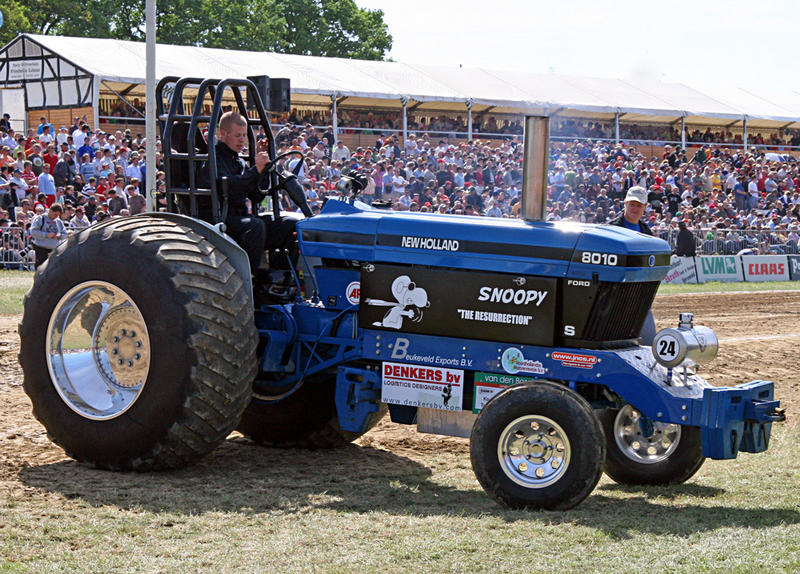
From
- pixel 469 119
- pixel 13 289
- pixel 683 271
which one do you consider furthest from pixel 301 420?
pixel 469 119

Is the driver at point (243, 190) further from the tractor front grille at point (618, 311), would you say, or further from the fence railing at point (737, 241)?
the fence railing at point (737, 241)

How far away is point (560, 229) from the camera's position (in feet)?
23.2

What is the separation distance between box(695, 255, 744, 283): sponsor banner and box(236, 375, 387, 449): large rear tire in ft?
65.4

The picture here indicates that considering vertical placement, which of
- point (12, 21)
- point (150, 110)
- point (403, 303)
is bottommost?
point (403, 303)

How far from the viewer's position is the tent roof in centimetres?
2986

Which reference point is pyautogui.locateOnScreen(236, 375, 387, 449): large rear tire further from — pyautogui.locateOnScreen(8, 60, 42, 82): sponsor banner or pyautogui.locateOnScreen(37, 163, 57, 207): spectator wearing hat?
pyautogui.locateOnScreen(8, 60, 42, 82): sponsor banner

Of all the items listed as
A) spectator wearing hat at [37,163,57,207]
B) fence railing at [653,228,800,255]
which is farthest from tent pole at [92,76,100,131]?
fence railing at [653,228,800,255]

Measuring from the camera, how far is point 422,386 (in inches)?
290

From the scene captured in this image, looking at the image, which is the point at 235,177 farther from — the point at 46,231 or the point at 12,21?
the point at 12,21

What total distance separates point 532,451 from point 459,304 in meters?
1.12

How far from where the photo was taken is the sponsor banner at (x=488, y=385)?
281 inches

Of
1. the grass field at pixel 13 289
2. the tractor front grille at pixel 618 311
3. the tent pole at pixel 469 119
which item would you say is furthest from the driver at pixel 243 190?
the tent pole at pixel 469 119

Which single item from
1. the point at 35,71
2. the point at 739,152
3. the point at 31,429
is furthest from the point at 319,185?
the point at 739,152

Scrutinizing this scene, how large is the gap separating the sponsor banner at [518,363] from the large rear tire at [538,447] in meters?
0.37
